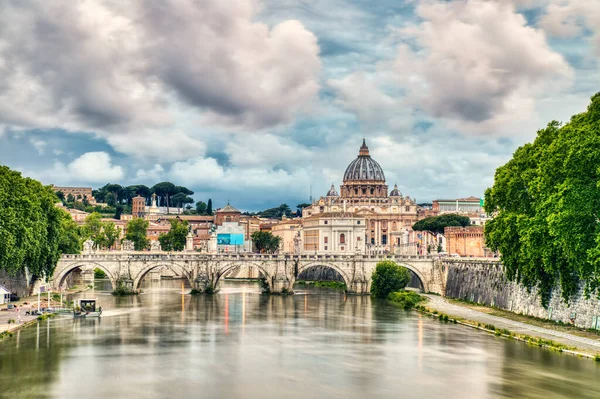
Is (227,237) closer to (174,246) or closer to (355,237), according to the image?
(174,246)

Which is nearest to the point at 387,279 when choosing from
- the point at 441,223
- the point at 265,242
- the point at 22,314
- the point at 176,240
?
the point at 22,314

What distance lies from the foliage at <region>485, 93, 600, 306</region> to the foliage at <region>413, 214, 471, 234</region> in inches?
3228

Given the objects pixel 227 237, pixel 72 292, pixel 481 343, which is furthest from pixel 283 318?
pixel 227 237

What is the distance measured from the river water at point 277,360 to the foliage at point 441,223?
257 feet

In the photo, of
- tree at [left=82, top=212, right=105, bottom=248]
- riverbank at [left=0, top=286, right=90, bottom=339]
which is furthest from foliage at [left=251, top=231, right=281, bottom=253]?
riverbank at [left=0, top=286, right=90, bottom=339]

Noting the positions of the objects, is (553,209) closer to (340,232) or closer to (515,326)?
Result: (515,326)

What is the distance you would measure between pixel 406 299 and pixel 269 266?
20047mm

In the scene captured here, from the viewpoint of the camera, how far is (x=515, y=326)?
173 ft

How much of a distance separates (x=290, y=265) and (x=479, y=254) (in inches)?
1215

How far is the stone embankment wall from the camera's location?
48675 mm

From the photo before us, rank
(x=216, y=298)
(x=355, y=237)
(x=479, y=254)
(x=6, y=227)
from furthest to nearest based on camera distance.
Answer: (x=355, y=237) → (x=479, y=254) → (x=216, y=298) → (x=6, y=227)

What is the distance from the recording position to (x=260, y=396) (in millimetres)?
34562

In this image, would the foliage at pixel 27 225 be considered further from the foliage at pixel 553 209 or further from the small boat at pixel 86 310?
the foliage at pixel 553 209

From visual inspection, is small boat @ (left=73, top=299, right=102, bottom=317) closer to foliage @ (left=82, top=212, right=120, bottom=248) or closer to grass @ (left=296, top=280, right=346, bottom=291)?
grass @ (left=296, top=280, right=346, bottom=291)
